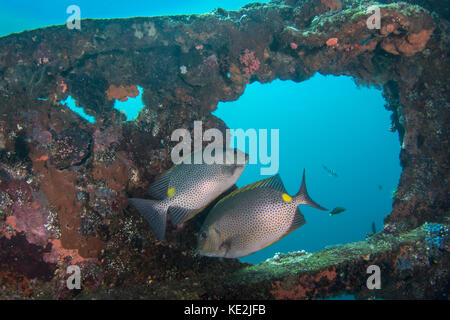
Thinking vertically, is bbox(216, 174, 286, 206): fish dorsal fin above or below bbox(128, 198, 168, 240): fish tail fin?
above

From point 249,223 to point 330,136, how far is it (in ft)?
403

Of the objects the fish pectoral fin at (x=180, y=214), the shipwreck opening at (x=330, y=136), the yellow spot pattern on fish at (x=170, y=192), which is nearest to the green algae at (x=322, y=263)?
the fish pectoral fin at (x=180, y=214)

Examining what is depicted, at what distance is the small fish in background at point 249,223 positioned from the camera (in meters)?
2.44

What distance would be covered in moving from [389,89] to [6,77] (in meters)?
10.1

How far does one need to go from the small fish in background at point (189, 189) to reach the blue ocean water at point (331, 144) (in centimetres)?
6799

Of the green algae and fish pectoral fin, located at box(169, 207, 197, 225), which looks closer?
fish pectoral fin, located at box(169, 207, 197, 225)

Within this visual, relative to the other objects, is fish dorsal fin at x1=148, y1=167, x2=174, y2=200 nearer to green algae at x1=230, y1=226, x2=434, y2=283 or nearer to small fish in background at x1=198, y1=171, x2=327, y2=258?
small fish in background at x1=198, y1=171, x2=327, y2=258

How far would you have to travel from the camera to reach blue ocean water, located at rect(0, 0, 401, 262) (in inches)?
2938

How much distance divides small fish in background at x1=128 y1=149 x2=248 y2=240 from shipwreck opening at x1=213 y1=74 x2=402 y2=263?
89739 mm

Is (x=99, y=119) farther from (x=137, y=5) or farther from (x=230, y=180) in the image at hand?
(x=137, y=5)
